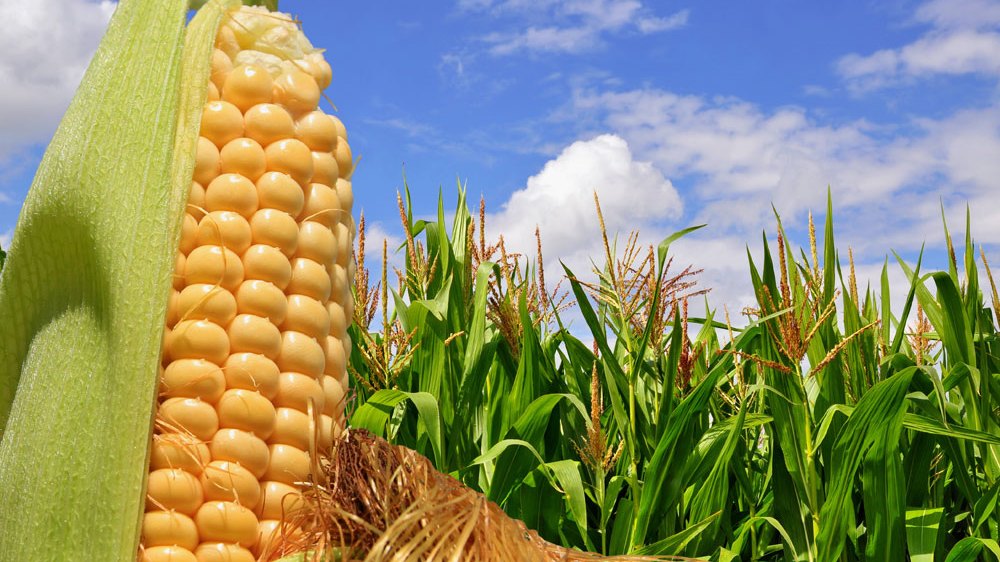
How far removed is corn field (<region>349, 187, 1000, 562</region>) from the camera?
2.76m

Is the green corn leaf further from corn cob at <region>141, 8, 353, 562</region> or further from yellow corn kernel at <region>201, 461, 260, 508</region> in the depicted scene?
yellow corn kernel at <region>201, 461, 260, 508</region>

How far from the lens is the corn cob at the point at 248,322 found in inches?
61.8

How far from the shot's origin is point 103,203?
160 centimetres

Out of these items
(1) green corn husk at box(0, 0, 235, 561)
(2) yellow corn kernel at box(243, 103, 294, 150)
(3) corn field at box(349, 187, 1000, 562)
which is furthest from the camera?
(3) corn field at box(349, 187, 1000, 562)

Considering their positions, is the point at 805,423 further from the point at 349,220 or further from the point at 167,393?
the point at 167,393

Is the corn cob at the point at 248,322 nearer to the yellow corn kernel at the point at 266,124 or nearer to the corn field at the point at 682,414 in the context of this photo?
the yellow corn kernel at the point at 266,124

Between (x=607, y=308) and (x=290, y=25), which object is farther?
(x=607, y=308)

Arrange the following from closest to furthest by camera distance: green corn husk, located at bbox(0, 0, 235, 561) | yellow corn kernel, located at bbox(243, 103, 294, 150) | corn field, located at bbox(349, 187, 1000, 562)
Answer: green corn husk, located at bbox(0, 0, 235, 561) → yellow corn kernel, located at bbox(243, 103, 294, 150) → corn field, located at bbox(349, 187, 1000, 562)

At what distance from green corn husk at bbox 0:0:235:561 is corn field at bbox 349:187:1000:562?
1290mm

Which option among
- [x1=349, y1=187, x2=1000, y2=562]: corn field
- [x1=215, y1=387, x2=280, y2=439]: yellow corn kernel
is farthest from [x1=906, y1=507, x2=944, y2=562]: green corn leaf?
[x1=215, y1=387, x2=280, y2=439]: yellow corn kernel

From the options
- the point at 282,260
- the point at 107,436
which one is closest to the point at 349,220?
the point at 282,260

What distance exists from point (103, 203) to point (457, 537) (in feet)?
3.15

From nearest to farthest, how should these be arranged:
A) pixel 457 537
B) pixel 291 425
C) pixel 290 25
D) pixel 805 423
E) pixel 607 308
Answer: pixel 457 537
pixel 291 425
pixel 290 25
pixel 805 423
pixel 607 308

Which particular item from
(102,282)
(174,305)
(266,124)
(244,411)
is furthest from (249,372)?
(266,124)
